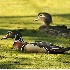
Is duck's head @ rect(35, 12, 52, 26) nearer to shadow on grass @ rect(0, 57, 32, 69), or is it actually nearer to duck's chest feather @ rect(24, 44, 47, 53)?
duck's chest feather @ rect(24, 44, 47, 53)

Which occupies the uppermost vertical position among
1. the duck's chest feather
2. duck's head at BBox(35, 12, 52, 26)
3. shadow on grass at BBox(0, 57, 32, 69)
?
duck's head at BBox(35, 12, 52, 26)

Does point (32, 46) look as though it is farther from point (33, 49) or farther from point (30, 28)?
point (30, 28)

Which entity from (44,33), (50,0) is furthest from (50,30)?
(50,0)

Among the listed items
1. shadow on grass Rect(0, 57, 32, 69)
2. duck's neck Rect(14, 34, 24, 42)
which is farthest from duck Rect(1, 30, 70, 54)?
shadow on grass Rect(0, 57, 32, 69)

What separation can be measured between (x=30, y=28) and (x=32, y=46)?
23cm

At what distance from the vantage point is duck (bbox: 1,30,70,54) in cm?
470

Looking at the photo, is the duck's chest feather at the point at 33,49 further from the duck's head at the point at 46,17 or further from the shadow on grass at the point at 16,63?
the duck's head at the point at 46,17

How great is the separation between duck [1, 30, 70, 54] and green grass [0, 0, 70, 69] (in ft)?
0.13

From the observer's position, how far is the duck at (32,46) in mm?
4699

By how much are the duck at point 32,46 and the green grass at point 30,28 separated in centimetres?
4

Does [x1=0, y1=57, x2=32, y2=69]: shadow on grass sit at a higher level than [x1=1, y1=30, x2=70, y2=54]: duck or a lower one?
→ lower

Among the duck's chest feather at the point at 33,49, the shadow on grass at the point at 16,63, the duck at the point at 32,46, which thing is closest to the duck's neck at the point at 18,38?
the duck at the point at 32,46

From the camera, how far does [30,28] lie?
15.6 ft

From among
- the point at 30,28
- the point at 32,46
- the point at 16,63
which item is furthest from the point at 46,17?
the point at 16,63
